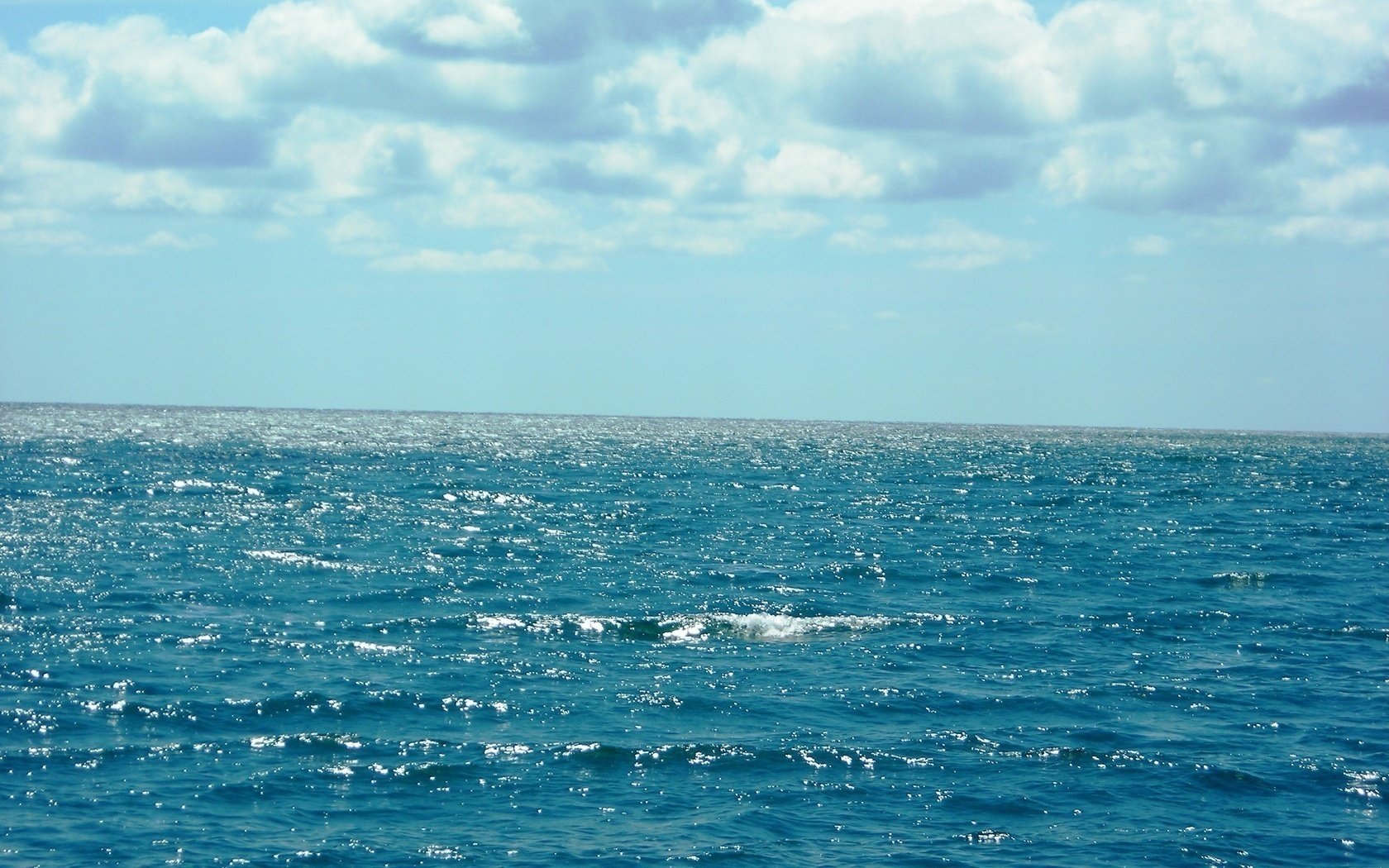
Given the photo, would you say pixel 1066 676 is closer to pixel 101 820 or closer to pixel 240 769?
pixel 240 769

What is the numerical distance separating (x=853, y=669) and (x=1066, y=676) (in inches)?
251

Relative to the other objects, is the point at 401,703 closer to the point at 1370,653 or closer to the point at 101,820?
the point at 101,820

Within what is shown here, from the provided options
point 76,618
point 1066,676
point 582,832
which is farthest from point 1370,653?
point 76,618

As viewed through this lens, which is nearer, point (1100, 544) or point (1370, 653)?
point (1370, 653)

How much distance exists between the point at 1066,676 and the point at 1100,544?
36.4m

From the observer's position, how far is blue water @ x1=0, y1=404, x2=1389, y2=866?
25891 millimetres

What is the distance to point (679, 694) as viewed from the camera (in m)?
36.2

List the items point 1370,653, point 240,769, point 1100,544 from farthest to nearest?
point 1100,544
point 1370,653
point 240,769

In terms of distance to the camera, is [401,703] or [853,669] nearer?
[401,703]

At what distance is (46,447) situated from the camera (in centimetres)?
14975

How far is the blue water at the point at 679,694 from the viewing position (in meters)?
25.9

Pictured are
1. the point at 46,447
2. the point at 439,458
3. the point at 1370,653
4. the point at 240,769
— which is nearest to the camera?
the point at 240,769

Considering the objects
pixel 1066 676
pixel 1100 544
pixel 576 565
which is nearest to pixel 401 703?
pixel 1066 676

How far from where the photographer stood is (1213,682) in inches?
1534
